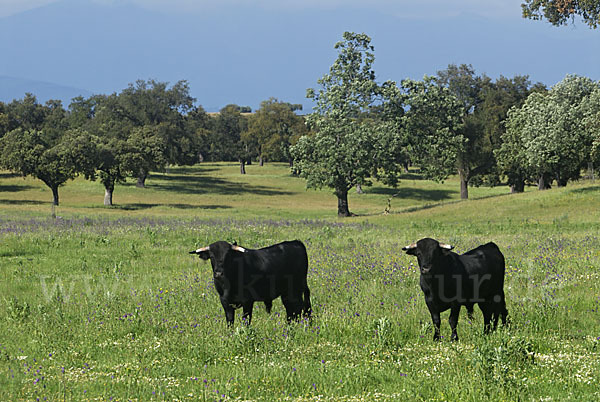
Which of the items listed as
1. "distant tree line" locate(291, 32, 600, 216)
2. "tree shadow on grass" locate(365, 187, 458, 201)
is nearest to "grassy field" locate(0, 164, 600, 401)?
"distant tree line" locate(291, 32, 600, 216)

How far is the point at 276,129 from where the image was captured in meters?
113

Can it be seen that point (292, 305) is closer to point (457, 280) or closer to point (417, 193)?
point (457, 280)

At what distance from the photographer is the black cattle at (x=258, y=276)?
33.8 feet

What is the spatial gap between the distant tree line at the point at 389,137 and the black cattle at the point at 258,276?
38603 mm

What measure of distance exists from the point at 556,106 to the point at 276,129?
66686 millimetres

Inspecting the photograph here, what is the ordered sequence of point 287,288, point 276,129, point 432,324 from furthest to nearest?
point 276,129, point 287,288, point 432,324

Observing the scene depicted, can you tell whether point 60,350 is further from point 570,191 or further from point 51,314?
point 570,191

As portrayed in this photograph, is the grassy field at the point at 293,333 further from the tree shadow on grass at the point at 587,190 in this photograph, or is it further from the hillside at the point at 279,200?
the tree shadow on grass at the point at 587,190

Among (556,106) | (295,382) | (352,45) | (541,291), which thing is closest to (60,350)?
(295,382)

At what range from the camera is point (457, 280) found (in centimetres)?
983

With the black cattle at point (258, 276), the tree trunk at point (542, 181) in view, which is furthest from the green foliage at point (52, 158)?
the black cattle at point (258, 276)

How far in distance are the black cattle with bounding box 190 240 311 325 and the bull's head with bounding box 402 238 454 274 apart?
2648mm

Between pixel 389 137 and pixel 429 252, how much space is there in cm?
4225

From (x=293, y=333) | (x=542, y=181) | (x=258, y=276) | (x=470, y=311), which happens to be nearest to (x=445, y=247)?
(x=470, y=311)
